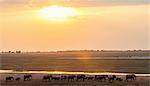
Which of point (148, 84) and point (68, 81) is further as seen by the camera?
point (68, 81)

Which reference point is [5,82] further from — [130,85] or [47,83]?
[130,85]

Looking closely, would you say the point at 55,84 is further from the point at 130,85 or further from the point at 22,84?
the point at 130,85

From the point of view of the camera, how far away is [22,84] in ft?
149

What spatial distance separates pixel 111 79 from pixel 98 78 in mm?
1559

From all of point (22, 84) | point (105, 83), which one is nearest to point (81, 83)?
point (105, 83)

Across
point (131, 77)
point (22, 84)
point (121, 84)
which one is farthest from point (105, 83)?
point (22, 84)

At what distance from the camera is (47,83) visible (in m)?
45.9

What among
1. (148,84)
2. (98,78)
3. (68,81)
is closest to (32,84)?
(68,81)

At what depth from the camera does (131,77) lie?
48688 millimetres

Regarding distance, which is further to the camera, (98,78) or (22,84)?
(98,78)

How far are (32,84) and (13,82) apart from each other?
291 centimetres

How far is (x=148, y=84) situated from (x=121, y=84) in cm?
240

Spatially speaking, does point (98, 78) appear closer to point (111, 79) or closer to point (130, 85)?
point (111, 79)

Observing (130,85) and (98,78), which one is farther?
(98,78)
